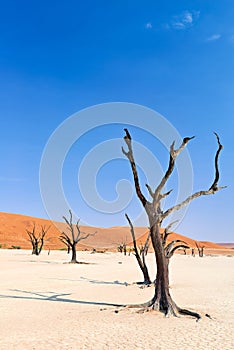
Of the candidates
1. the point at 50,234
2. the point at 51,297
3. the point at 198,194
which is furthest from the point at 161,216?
the point at 50,234

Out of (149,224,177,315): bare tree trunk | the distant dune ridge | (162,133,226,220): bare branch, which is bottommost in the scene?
(149,224,177,315): bare tree trunk

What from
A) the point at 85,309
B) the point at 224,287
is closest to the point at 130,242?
the point at 224,287

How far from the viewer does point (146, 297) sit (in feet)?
47.0

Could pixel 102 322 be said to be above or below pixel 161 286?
below

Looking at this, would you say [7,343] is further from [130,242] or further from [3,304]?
[130,242]

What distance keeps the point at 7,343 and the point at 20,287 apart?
9.43m

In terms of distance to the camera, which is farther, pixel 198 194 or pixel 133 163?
pixel 133 163

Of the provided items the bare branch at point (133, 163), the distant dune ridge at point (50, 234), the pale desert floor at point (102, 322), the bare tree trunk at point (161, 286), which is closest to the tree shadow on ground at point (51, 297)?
the pale desert floor at point (102, 322)

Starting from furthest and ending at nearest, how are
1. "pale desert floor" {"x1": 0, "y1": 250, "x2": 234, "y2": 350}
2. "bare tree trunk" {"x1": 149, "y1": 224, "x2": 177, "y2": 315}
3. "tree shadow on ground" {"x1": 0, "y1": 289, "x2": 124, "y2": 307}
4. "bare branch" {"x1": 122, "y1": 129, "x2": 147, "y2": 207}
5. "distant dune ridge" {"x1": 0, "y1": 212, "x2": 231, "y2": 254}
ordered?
"distant dune ridge" {"x1": 0, "y1": 212, "x2": 231, "y2": 254}, "tree shadow on ground" {"x1": 0, "y1": 289, "x2": 124, "y2": 307}, "bare branch" {"x1": 122, "y1": 129, "x2": 147, "y2": 207}, "bare tree trunk" {"x1": 149, "y1": 224, "x2": 177, "y2": 315}, "pale desert floor" {"x1": 0, "y1": 250, "x2": 234, "y2": 350}

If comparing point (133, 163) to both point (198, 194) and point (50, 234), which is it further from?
point (50, 234)

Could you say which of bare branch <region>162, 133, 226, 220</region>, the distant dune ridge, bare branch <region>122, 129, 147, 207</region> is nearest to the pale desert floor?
bare branch <region>162, 133, 226, 220</region>

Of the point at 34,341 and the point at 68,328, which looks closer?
the point at 34,341

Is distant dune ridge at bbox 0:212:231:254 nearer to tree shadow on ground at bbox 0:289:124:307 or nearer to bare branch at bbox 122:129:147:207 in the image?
tree shadow on ground at bbox 0:289:124:307

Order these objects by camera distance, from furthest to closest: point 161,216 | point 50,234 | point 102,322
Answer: point 50,234 < point 161,216 < point 102,322
